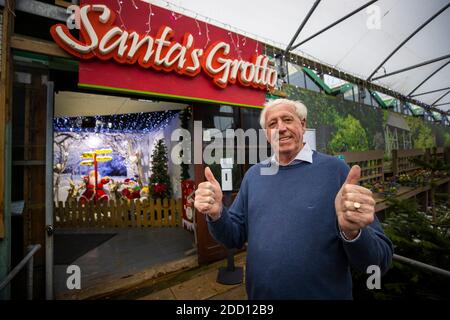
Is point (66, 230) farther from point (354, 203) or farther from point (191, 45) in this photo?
point (354, 203)

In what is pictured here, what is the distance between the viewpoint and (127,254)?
4.61m

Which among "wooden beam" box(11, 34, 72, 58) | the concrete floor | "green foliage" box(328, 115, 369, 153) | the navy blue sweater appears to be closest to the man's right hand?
the navy blue sweater

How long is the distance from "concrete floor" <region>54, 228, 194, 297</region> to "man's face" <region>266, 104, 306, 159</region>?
11.9 ft

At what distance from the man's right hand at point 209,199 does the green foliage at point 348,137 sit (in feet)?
20.9

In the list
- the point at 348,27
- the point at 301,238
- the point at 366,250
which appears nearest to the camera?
the point at 366,250

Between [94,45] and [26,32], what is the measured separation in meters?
1.14

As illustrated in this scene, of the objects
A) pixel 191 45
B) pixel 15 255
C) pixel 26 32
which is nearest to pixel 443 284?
pixel 191 45

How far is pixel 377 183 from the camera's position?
8.06 meters

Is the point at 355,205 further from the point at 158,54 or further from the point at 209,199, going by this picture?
the point at 158,54

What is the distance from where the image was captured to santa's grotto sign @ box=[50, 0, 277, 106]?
9.34 feet

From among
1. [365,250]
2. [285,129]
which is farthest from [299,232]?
[285,129]

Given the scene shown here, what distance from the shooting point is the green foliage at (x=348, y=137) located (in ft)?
22.9

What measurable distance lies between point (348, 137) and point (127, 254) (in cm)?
772

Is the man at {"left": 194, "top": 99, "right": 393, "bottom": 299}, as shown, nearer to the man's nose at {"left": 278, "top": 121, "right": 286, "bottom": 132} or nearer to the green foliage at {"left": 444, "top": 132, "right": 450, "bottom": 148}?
the man's nose at {"left": 278, "top": 121, "right": 286, "bottom": 132}
